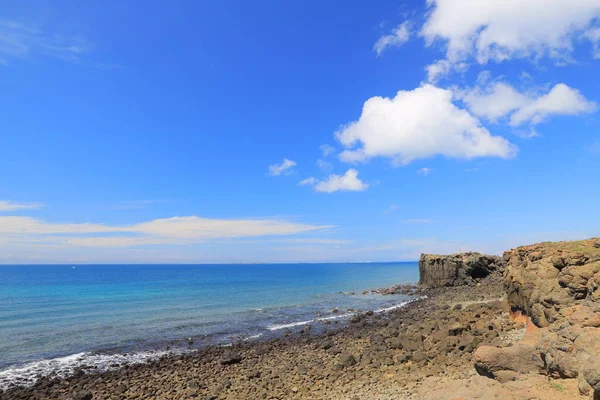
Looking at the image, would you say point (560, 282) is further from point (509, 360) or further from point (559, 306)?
point (509, 360)

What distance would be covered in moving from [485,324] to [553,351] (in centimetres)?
1377

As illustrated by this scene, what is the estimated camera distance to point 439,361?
62.6ft

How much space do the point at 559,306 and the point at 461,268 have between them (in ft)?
179

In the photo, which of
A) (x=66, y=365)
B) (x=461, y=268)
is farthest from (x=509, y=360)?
(x=461, y=268)

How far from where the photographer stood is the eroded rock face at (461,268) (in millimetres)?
67938

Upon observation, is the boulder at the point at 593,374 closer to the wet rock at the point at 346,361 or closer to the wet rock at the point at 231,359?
the wet rock at the point at 346,361

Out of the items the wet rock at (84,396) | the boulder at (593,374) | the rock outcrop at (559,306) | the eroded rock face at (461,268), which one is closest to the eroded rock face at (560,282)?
the rock outcrop at (559,306)

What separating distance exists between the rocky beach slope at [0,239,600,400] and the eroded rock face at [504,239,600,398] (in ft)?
0.15

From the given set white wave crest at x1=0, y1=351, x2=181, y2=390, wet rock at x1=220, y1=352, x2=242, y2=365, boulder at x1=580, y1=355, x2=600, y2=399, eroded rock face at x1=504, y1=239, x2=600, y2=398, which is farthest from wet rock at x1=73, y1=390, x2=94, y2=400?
boulder at x1=580, y1=355, x2=600, y2=399

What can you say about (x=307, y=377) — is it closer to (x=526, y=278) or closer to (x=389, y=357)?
(x=389, y=357)

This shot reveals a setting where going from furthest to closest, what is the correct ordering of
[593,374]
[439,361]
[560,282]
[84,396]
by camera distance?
[84,396] < [439,361] < [560,282] < [593,374]

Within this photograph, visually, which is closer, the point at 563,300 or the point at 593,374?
the point at 593,374

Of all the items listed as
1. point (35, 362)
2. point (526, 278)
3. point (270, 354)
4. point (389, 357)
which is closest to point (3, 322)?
point (35, 362)

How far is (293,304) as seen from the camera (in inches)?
2221
